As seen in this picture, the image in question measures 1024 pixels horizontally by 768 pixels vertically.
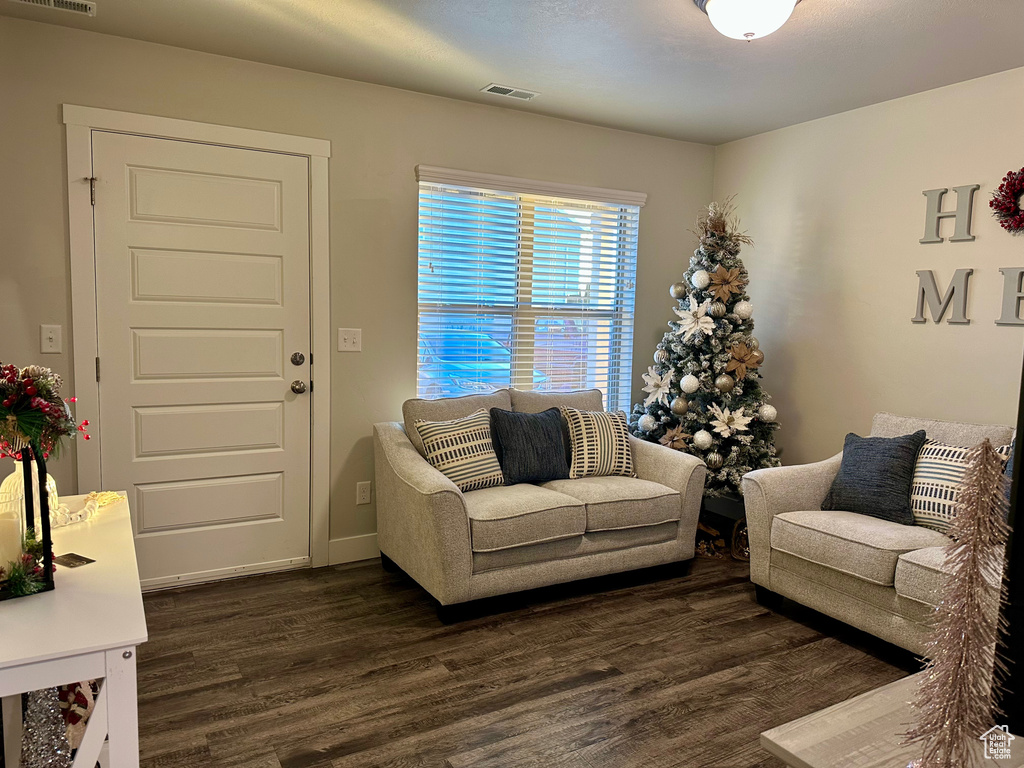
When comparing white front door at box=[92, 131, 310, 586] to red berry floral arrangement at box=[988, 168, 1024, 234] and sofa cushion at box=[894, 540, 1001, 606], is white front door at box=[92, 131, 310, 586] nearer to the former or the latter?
sofa cushion at box=[894, 540, 1001, 606]

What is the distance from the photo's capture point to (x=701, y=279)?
13.4 ft

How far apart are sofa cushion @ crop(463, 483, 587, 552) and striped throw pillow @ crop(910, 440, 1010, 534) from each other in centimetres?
149

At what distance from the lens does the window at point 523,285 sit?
4.05 meters

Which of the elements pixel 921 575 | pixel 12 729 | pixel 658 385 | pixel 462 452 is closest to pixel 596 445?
pixel 658 385

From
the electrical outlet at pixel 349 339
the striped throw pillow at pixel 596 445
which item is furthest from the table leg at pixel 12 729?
the striped throw pillow at pixel 596 445

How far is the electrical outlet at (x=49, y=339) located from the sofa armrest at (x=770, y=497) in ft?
10.7

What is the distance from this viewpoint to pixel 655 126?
4.42 m

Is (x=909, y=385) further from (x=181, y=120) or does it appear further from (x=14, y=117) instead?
(x=14, y=117)

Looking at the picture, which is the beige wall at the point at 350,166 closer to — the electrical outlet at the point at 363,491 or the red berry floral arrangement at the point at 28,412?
the electrical outlet at the point at 363,491

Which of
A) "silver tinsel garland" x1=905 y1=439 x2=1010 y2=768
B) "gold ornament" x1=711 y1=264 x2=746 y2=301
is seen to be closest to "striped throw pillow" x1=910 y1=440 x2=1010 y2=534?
"gold ornament" x1=711 y1=264 x2=746 y2=301

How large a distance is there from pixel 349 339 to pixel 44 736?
2.52 m

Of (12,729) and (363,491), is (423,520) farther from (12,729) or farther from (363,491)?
(12,729)

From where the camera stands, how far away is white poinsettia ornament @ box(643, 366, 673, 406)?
4.24 m

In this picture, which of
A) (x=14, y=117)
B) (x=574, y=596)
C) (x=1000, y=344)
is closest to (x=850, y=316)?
(x=1000, y=344)
